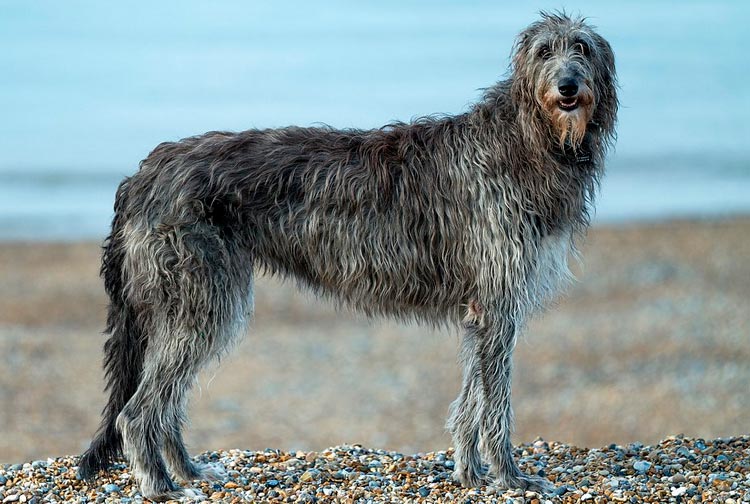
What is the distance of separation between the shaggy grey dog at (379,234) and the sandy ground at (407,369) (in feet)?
21.2

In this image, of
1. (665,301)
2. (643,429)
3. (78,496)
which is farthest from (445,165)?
(665,301)

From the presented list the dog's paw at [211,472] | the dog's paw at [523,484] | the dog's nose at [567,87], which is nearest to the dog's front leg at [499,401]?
the dog's paw at [523,484]

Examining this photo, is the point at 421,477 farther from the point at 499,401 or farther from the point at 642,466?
the point at 642,466

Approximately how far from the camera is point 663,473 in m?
8.87

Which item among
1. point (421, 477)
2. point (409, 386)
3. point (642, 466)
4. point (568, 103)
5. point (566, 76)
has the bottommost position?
point (421, 477)

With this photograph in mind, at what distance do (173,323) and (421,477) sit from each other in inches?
91.4

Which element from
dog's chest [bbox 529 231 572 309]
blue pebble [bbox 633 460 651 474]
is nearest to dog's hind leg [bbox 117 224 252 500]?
dog's chest [bbox 529 231 572 309]

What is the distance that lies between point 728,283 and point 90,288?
1267 centimetres

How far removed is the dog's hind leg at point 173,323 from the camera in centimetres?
820

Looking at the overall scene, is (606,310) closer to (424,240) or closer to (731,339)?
(731,339)

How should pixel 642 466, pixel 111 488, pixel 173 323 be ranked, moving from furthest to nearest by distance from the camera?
pixel 642 466
pixel 111 488
pixel 173 323

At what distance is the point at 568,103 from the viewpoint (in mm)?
7961

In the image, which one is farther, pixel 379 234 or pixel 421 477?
pixel 421 477

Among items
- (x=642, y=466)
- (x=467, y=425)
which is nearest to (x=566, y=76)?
(x=467, y=425)
